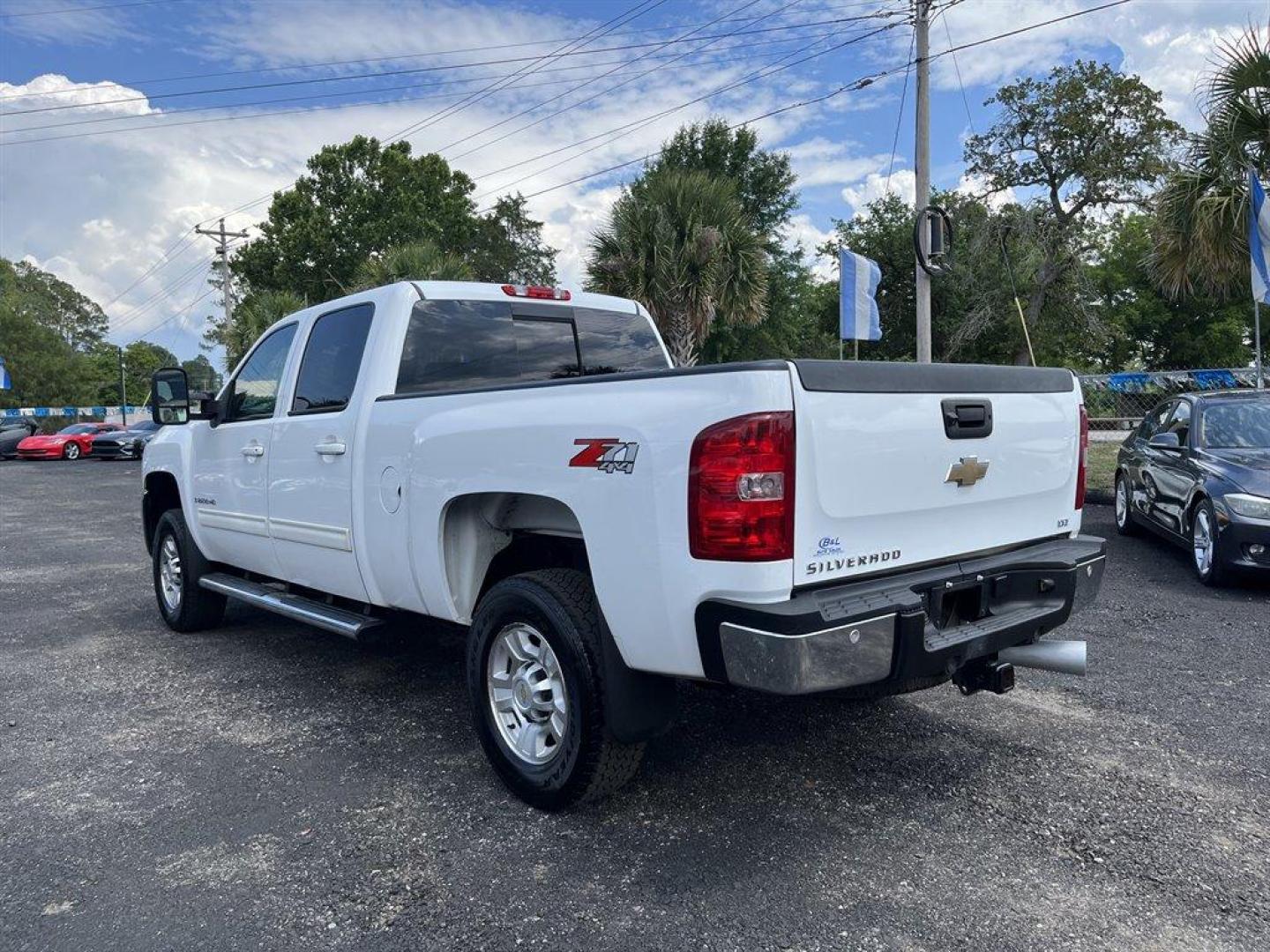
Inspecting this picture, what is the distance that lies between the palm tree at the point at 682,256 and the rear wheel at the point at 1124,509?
1014 centimetres

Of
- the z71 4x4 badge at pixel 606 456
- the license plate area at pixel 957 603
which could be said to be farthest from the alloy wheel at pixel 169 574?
the license plate area at pixel 957 603

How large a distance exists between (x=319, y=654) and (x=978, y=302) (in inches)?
1099

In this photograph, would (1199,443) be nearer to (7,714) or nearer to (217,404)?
(217,404)

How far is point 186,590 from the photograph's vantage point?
19.9 feet

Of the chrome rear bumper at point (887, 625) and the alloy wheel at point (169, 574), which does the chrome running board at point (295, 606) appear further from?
the chrome rear bumper at point (887, 625)

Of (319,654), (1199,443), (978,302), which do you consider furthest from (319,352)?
(978,302)

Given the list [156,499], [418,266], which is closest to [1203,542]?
[156,499]

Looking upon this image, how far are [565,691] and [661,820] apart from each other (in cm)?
61

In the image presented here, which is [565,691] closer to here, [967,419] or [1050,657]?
[967,419]

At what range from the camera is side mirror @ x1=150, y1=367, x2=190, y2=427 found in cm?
577

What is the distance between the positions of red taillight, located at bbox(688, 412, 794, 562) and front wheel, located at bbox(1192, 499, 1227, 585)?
217 inches

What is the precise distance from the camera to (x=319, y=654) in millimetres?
5703

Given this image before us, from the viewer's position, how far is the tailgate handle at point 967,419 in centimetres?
317

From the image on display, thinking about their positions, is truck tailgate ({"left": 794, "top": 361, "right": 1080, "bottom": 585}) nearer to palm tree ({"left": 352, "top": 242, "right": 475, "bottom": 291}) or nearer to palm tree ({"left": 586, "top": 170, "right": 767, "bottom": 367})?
palm tree ({"left": 586, "top": 170, "right": 767, "bottom": 367})
